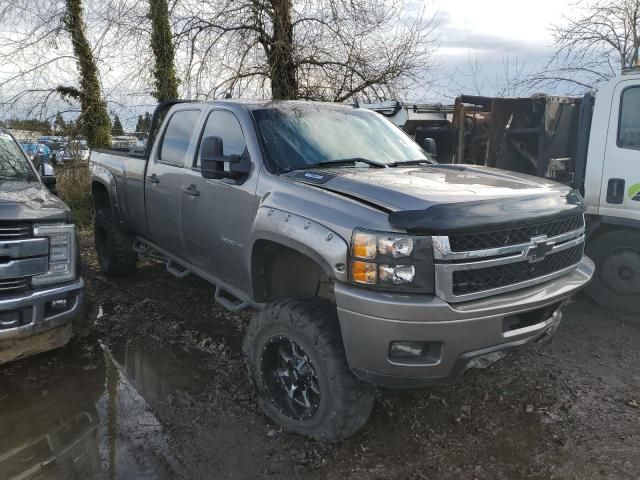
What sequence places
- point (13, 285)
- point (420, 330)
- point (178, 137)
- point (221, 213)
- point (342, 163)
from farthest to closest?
1. point (178, 137)
2. point (221, 213)
3. point (342, 163)
4. point (13, 285)
5. point (420, 330)

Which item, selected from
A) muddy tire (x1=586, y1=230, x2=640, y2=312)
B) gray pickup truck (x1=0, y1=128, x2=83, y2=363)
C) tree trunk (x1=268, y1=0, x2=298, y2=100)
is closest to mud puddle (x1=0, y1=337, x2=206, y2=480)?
gray pickup truck (x1=0, y1=128, x2=83, y2=363)

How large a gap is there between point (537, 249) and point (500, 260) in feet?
1.06

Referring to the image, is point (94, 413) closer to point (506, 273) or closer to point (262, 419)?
point (262, 419)

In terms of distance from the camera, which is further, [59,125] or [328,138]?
[59,125]

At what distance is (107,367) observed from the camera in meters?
4.00

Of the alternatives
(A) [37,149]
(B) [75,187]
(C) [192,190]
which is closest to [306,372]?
(C) [192,190]

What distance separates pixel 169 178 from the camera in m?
4.49

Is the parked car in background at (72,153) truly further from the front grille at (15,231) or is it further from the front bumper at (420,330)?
the front bumper at (420,330)

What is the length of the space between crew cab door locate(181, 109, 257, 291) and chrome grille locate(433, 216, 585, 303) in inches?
56.6

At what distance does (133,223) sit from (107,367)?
1.89m

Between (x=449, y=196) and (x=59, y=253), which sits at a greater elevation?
(x=449, y=196)

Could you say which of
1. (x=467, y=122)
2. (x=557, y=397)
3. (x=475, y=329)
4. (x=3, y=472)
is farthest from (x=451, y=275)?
(x=467, y=122)

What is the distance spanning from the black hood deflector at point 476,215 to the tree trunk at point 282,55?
7533 millimetres

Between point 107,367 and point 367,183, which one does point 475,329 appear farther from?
point 107,367
